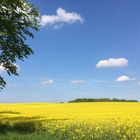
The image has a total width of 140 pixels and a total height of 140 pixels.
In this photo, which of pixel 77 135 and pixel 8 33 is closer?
pixel 77 135

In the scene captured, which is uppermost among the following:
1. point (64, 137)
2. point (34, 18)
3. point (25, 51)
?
point (34, 18)

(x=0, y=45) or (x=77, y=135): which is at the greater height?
(x=0, y=45)

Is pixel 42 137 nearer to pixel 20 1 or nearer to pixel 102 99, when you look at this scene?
pixel 20 1

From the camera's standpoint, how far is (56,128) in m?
22.4

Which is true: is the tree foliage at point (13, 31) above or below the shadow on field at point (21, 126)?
above

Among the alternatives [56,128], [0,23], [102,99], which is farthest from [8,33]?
[102,99]

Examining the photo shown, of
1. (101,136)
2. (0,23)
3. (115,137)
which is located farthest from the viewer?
(0,23)

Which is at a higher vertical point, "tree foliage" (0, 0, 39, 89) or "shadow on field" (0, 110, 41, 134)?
"tree foliage" (0, 0, 39, 89)

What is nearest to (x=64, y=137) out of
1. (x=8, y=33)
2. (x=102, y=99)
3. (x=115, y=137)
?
(x=115, y=137)

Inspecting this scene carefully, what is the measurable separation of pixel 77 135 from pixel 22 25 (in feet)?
52.7

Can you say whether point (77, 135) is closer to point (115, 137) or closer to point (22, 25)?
point (115, 137)

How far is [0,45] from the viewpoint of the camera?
33.5 meters

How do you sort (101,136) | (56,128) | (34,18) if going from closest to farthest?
(101,136) → (56,128) → (34,18)

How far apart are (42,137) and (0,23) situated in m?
14.0
